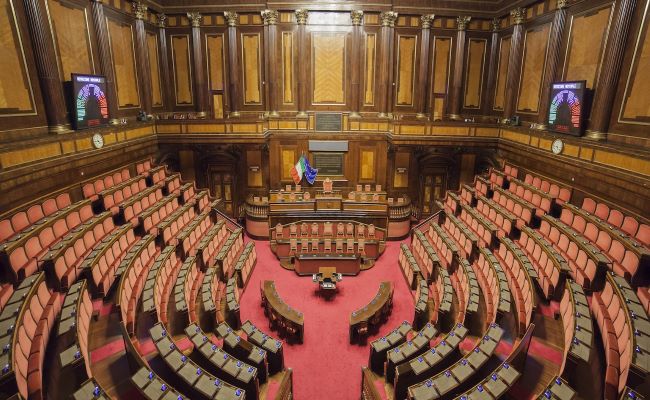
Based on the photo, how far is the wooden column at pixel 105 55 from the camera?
8375 millimetres

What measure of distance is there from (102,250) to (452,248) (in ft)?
20.2

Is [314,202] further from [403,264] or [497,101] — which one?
[497,101]

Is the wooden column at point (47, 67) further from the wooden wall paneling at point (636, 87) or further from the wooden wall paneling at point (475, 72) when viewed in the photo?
the wooden wall paneling at point (475, 72)

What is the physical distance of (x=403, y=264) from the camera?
830cm

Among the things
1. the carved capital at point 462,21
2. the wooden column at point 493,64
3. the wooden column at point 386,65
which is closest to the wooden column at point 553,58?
the wooden column at point 493,64

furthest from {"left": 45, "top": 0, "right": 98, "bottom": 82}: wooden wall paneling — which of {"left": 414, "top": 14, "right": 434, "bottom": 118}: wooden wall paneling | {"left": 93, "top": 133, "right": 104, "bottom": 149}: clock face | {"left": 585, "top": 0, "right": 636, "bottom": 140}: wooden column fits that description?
{"left": 585, "top": 0, "right": 636, "bottom": 140}: wooden column

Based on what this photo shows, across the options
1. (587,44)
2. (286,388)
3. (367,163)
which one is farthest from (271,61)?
(286,388)

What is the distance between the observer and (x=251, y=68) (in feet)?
38.6

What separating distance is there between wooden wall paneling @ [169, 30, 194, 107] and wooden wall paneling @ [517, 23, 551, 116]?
33.6 ft

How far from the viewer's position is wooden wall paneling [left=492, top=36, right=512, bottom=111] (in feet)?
35.6

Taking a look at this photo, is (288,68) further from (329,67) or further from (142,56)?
(142,56)

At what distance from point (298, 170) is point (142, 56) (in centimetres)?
558

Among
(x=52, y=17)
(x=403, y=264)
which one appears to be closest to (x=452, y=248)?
(x=403, y=264)

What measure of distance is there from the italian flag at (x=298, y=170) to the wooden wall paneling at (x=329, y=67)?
2.13 meters
